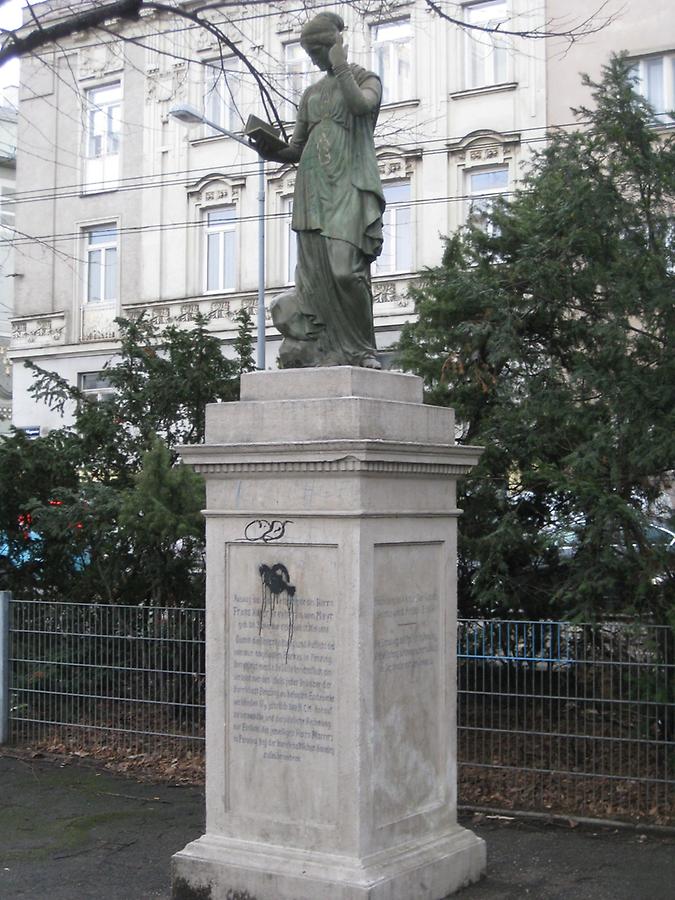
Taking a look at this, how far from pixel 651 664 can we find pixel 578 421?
1.83m

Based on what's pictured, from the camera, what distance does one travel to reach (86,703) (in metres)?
10.2

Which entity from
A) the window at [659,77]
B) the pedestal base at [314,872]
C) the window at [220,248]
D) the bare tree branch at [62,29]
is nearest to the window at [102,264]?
the window at [220,248]

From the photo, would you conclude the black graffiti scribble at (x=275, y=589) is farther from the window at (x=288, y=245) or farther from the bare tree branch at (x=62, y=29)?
the window at (x=288, y=245)

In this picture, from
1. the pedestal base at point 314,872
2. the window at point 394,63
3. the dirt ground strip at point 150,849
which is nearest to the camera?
the pedestal base at point 314,872

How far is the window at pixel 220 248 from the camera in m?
27.9

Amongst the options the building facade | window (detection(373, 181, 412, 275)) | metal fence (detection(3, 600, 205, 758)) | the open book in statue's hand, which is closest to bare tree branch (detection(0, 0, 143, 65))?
the open book in statue's hand

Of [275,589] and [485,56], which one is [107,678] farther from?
[485,56]

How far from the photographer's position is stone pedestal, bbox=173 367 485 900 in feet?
19.0

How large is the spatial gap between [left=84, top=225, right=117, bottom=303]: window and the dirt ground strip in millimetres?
21527

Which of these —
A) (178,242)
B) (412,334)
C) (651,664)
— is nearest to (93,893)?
(651,664)

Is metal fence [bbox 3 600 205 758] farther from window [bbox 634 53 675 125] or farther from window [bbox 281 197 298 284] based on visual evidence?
window [bbox 281 197 298 284]

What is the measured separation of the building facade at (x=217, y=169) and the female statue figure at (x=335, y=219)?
15663 millimetres

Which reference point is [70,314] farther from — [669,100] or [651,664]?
[651,664]

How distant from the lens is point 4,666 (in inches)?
412
